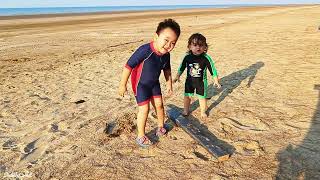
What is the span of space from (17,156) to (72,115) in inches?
59.8

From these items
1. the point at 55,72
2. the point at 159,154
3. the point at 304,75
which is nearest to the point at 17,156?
the point at 159,154

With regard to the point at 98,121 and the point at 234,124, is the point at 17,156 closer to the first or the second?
the point at 98,121

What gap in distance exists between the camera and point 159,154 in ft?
13.5

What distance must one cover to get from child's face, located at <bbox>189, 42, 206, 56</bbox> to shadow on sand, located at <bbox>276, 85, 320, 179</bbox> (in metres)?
1.81

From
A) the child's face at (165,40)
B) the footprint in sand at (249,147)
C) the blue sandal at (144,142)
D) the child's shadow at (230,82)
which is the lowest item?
the child's shadow at (230,82)

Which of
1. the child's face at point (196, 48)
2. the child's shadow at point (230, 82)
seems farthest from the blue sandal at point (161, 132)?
the child's face at point (196, 48)

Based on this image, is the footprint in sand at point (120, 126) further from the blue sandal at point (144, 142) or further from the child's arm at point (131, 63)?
the child's arm at point (131, 63)

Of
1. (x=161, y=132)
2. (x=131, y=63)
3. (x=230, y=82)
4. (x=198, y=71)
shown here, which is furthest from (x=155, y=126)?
(x=230, y=82)

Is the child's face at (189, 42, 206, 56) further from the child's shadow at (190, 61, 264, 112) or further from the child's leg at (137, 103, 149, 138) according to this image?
the child's leg at (137, 103, 149, 138)

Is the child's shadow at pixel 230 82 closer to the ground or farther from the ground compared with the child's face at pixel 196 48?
closer to the ground

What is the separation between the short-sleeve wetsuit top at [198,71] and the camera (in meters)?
5.13

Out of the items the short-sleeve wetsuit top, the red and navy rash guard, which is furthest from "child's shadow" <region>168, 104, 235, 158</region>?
the red and navy rash guard

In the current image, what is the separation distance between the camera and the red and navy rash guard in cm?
411

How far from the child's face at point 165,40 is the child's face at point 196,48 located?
98cm
